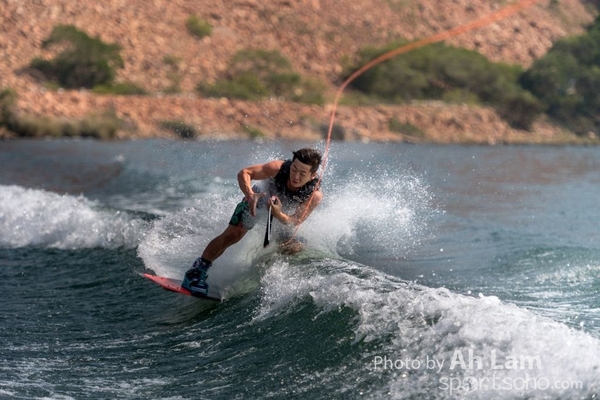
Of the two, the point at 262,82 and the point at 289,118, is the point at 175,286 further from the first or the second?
the point at 262,82

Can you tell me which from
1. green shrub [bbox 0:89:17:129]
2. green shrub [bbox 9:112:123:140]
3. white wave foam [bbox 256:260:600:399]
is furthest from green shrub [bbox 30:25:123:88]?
white wave foam [bbox 256:260:600:399]

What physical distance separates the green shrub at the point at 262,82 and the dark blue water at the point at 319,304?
40.6 m

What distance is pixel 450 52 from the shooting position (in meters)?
67.9

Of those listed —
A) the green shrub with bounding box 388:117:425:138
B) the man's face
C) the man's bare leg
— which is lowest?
the green shrub with bounding box 388:117:425:138

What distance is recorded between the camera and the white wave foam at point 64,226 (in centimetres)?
1052

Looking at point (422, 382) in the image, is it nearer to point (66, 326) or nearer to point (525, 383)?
point (525, 383)

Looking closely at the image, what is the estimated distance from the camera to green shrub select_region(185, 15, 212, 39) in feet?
212

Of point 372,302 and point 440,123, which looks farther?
point 440,123

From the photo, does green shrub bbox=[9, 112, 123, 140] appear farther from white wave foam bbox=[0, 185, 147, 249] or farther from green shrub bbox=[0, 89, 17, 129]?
white wave foam bbox=[0, 185, 147, 249]

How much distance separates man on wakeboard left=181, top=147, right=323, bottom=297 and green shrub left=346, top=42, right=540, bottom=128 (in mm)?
52446

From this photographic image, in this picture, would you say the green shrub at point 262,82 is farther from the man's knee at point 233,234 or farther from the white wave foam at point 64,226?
the man's knee at point 233,234

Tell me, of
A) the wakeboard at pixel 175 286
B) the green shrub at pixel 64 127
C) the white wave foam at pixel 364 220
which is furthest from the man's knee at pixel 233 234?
the green shrub at pixel 64 127

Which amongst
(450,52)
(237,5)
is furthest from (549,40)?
(237,5)

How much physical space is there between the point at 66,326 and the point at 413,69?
5954 cm
